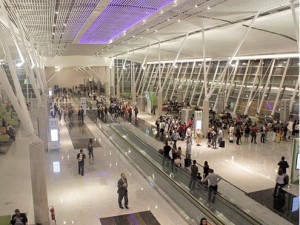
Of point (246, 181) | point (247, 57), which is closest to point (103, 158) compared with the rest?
point (246, 181)

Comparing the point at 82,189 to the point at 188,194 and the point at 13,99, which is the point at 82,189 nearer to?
the point at 188,194

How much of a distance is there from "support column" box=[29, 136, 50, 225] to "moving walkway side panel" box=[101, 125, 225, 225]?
4.00 m

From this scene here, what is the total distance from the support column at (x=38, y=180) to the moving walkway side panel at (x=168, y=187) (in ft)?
13.1

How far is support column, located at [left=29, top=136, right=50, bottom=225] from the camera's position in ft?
29.5

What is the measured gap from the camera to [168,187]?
11703 mm

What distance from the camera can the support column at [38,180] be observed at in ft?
29.5

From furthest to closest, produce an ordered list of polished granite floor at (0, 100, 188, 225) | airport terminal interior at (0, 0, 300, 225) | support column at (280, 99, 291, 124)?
support column at (280, 99, 291, 124) → polished granite floor at (0, 100, 188, 225) → airport terminal interior at (0, 0, 300, 225)

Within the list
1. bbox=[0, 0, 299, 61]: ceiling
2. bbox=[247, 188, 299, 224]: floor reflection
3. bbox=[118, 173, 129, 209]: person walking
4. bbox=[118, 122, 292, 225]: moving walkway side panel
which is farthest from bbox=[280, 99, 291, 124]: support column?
bbox=[118, 173, 129, 209]: person walking

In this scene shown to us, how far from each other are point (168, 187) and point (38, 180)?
4.58m

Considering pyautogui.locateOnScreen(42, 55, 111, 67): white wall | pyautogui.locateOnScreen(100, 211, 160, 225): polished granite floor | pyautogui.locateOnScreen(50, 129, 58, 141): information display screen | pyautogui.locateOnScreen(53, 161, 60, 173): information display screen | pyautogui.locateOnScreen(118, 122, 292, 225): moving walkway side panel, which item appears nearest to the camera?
pyautogui.locateOnScreen(118, 122, 292, 225): moving walkway side panel

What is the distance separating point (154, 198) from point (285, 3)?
9.42 m

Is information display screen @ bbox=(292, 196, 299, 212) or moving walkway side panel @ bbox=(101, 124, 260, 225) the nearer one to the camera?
moving walkway side panel @ bbox=(101, 124, 260, 225)

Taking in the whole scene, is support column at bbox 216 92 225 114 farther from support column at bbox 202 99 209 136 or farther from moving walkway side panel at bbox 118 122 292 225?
moving walkway side panel at bbox 118 122 292 225

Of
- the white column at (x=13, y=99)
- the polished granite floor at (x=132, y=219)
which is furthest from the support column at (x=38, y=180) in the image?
the polished granite floor at (x=132, y=219)
